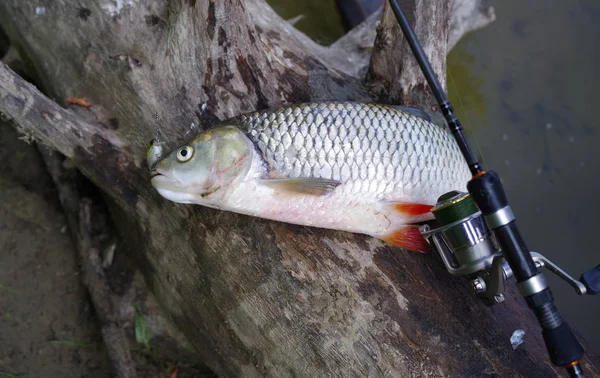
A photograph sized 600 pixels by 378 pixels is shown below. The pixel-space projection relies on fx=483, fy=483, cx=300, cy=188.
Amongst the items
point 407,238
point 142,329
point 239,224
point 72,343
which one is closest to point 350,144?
point 407,238

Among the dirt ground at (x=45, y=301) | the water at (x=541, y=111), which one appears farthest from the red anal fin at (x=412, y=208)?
the water at (x=541, y=111)

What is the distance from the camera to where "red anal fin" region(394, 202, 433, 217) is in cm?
232

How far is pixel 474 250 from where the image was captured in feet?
7.13

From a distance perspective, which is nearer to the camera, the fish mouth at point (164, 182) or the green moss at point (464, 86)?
the fish mouth at point (164, 182)

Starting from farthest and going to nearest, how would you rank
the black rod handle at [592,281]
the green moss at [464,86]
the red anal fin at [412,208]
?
the green moss at [464,86] → the red anal fin at [412,208] → the black rod handle at [592,281]

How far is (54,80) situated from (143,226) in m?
1.01

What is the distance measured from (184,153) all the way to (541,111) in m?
3.39

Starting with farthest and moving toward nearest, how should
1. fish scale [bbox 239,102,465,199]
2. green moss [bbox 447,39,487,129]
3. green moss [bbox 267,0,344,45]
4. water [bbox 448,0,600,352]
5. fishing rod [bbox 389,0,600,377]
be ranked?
1. green moss [bbox 267,0,344,45]
2. green moss [bbox 447,39,487,129]
3. water [bbox 448,0,600,352]
4. fish scale [bbox 239,102,465,199]
5. fishing rod [bbox 389,0,600,377]

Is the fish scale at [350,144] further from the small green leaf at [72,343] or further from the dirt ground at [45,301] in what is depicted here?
the small green leaf at [72,343]

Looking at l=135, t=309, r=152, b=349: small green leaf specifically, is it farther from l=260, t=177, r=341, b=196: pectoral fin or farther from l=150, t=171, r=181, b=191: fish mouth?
l=260, t=177, r=341, b=196: pectoral fin

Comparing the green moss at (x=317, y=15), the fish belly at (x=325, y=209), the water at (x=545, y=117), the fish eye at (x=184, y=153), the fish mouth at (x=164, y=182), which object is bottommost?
the water at (x=545, y=117)

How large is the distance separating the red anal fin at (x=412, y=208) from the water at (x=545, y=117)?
6.86 feet

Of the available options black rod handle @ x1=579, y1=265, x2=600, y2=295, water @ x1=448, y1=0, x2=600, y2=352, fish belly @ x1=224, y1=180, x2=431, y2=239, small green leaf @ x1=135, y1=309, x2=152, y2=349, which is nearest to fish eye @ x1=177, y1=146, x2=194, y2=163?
fish belly @ x1=224, y1=180, x2=431, y2=239

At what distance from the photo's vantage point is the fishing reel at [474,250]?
2.11 m
